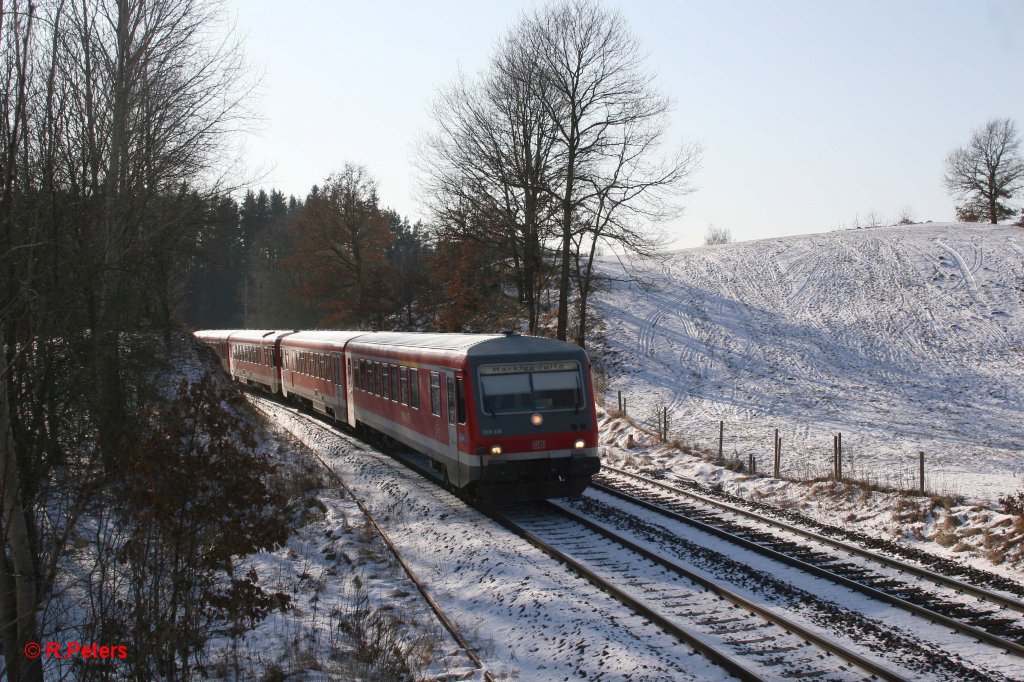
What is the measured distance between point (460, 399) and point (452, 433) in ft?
2.62

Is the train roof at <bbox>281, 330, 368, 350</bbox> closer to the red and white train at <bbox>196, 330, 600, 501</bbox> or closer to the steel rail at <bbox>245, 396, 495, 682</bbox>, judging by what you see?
the steel rail at <bbox>245, 396, 495, 682</bbox>

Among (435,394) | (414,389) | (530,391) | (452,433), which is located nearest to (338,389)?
(414,389)

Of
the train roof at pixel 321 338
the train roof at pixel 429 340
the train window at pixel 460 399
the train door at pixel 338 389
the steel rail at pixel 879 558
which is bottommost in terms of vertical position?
the steel rail at pixel 879 558

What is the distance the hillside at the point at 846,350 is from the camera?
2253cm

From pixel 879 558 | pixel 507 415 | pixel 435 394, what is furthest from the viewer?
pixel 435 394

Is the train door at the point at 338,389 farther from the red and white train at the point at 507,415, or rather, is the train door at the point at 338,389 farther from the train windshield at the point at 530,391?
the train windshield at the point at 530,391

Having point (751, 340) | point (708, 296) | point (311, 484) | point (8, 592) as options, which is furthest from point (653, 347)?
point (8, 592)

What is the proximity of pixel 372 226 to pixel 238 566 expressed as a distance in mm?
43062

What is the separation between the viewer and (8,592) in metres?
5.61

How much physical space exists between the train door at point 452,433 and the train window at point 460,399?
198 millimetres

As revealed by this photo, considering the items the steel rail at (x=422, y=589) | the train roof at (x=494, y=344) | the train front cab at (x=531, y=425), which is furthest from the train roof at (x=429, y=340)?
the steel rail at (x=422, y=589)

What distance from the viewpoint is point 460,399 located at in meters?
14.3

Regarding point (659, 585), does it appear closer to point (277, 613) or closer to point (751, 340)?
point (277, 613)

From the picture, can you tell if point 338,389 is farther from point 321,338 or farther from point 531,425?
point 531,425
